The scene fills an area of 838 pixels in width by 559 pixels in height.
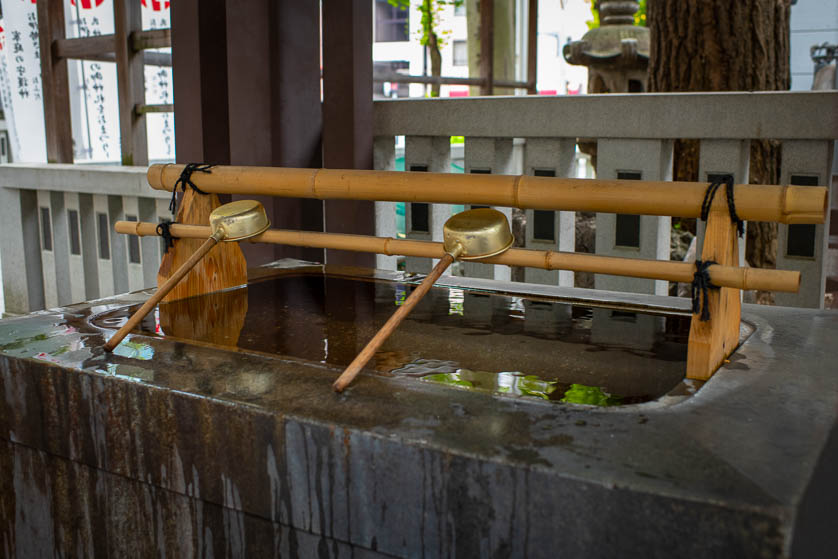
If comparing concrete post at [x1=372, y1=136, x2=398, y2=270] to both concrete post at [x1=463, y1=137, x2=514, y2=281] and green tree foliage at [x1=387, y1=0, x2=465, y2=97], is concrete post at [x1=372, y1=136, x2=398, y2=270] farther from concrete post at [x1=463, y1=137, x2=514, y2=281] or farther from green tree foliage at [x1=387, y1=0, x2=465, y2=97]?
green tree foliage at [x1=387, y1=0, x2=465, y2=97]

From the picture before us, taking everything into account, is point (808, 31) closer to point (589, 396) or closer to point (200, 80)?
point (200, 80)

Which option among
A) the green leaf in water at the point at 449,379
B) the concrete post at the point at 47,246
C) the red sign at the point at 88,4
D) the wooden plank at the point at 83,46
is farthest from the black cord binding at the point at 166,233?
the red sign at the point at 88,4

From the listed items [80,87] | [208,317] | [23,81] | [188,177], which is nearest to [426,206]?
[188,177]

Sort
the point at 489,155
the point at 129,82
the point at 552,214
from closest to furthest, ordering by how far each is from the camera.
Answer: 1. the point at 552,214
2. the point at 489,155
3. the point at 129,82

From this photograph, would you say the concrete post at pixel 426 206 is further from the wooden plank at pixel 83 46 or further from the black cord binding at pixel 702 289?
the wooden plank at pixel 83 46

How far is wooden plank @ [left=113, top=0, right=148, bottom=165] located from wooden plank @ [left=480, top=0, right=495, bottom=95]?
14.2 feet

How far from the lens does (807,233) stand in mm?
2641

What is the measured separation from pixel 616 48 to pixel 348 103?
15.9 feet

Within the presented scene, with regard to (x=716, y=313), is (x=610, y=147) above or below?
above

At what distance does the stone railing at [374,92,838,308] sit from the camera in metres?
2.63

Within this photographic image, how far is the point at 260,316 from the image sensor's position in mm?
1868

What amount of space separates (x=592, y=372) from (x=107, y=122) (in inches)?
231

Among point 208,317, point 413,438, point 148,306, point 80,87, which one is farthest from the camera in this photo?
point 80,87

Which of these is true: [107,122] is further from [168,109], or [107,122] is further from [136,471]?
[136,471]
